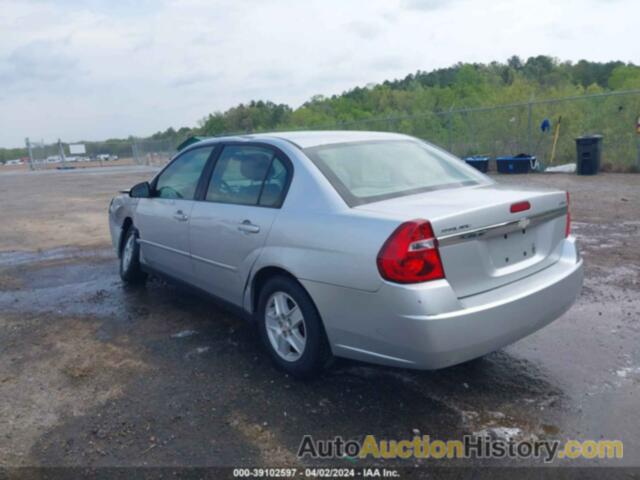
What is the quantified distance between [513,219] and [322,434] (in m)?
1.64

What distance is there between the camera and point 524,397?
3.39 m

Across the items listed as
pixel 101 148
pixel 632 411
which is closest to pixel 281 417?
pixel 632 411

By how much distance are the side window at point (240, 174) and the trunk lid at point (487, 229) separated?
1073 millimetres

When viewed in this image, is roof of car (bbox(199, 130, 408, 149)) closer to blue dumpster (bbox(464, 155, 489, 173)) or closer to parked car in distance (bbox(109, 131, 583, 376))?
parked car in distance (bbox(109, 131, 583, 376))

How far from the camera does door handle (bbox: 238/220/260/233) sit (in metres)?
3.86

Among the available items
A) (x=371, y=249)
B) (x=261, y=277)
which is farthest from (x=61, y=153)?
(x=371, y=249)

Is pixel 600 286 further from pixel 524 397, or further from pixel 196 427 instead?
pixel 196 427

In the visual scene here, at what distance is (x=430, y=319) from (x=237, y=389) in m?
1.48

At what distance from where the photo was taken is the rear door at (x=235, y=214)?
3.88 metres

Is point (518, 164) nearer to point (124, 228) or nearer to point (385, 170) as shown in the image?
point (124, 228)

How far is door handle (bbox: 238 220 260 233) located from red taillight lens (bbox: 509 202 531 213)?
167cm

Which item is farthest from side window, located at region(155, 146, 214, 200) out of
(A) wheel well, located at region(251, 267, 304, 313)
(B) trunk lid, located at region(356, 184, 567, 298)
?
(B) trunk lid, located at region(356, 184, 567, 298)

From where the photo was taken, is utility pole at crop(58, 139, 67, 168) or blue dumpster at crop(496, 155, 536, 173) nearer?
blue dumpster at crop(496, 155, 536, 173)

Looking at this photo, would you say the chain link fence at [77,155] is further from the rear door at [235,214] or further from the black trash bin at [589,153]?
the rear door at [235,214]
